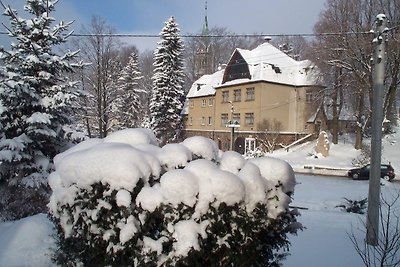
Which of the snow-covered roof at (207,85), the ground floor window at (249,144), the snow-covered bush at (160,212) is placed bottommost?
the ground floor window at (249,144)

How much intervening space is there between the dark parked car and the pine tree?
19.5 meters

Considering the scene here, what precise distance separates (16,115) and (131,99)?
1482 inches

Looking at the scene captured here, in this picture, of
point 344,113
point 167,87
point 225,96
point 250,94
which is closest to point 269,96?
point 250,94

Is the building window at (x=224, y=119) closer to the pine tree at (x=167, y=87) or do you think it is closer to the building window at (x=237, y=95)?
the building window at (x=237, y=95)

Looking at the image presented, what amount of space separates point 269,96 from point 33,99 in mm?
30739

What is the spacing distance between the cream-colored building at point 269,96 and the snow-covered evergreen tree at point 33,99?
28.0 meters

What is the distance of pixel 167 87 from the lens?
128 ft

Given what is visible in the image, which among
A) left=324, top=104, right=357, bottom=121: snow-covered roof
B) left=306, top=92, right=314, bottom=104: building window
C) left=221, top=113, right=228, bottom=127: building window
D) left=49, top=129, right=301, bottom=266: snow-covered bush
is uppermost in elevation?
left=306, top=92, right=314, bottom=104: building window

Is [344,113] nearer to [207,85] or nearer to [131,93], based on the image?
[207,85]

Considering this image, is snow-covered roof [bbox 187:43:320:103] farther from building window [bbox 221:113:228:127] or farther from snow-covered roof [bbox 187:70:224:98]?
snow-covered roof [bbox 187:70:224:98]

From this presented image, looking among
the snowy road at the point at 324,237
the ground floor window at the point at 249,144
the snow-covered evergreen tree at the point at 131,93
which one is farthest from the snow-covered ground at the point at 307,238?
the snow-covered evergreen tree at the point at 131,93

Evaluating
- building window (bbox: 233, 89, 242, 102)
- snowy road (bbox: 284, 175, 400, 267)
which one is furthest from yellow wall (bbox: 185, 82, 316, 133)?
snowy road (bbox: 284, 175, 400, 267)

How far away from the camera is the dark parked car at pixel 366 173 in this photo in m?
23.3

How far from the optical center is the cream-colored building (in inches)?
1491
